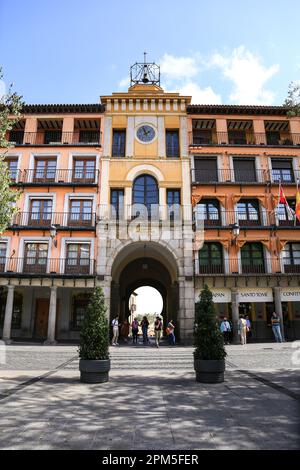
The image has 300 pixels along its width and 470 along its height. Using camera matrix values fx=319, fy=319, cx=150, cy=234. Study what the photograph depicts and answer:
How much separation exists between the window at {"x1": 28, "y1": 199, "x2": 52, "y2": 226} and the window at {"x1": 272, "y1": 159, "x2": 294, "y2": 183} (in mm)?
15314

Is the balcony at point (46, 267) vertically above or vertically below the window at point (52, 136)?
→ below

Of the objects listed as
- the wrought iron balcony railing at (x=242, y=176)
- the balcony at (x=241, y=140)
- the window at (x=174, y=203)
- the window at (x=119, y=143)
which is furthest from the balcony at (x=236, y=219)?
the window at (x=119, y=143)

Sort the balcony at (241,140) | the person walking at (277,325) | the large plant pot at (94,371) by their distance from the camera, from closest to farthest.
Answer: the large plant pot at (94,371)
the person walking at (277,325)
the balcony at (241,140)

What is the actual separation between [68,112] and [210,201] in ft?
38.7

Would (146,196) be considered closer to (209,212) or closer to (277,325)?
(209,212)

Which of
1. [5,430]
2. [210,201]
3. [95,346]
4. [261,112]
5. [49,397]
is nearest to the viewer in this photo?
[5,430]

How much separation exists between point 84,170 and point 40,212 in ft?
13.3

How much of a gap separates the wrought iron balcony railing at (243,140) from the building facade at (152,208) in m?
0.09

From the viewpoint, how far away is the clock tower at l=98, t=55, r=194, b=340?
19.8m

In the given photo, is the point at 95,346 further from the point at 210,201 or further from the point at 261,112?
the point at 261,112

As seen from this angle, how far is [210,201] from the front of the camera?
21.3 m

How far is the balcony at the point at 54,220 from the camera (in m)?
20.5

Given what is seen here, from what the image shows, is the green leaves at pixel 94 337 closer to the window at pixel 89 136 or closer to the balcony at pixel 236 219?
the balcony at pixel 236 219
